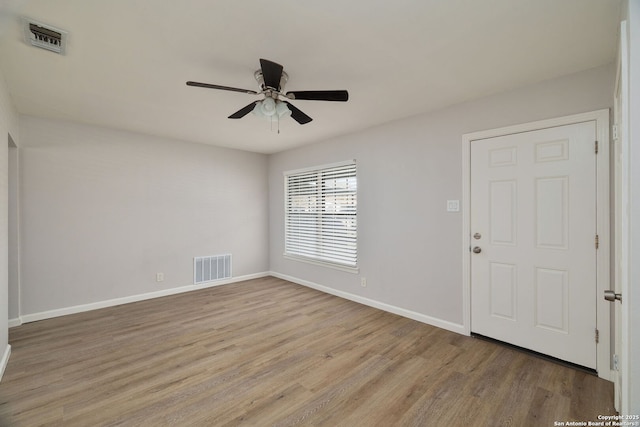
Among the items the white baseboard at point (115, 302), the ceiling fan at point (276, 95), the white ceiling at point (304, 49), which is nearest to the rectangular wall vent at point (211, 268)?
the white baseboard at point (115, 302)

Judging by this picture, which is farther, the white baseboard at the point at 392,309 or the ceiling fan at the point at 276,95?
the white baseboard at the point at 392,309

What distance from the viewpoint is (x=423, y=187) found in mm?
3338

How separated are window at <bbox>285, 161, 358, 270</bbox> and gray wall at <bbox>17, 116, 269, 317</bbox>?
3.29 feet

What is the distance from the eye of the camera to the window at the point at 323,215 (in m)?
4.25

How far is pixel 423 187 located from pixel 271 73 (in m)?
2.24

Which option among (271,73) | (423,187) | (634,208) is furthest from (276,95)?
(634,208)

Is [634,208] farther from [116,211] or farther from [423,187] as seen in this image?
[116,211]

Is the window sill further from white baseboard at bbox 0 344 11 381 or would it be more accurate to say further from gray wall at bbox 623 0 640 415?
white baseboard at bbox 0 344 11 381

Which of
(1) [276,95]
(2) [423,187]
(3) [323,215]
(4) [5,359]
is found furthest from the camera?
(3) [323,215]

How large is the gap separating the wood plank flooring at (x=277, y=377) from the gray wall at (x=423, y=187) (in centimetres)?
52

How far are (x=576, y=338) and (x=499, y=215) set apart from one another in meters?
1.19

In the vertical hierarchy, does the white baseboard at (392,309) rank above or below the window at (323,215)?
below

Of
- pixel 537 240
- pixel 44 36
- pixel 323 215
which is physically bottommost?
pixel 537 240

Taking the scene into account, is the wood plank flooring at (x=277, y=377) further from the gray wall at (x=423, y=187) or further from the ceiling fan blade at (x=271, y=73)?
the ceiling fan blade at (x=271, y=73)
